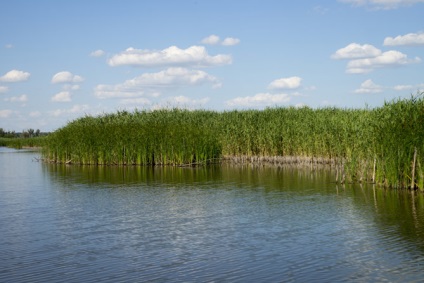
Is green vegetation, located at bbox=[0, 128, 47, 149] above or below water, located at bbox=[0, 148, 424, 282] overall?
above

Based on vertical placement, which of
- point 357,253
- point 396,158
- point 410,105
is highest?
point 410,105

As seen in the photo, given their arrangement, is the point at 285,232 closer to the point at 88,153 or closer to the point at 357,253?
the point at 357,253

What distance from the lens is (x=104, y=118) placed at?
5112 cm

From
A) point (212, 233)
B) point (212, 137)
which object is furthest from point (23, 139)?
point (212, 233)

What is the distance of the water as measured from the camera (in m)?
10.9

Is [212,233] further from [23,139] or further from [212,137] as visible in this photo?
[23,139]

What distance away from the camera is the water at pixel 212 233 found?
1089 centimetres

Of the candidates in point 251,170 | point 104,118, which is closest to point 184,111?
point 104,118

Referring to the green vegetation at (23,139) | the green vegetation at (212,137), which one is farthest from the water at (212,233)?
the green vegetation at (23,139)

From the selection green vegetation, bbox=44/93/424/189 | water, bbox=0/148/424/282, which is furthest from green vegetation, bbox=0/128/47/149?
water, bbox=0/148/424/282

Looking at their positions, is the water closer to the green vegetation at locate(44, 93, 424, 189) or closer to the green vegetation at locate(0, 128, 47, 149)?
the green vegetation at locate(44, 93, 424, 189)

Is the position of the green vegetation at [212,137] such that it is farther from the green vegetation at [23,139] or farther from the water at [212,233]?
the green vegetation at [23,139]

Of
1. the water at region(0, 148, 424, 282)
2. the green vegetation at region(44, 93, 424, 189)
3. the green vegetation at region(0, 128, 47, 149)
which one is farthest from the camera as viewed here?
the green vegetation at region(0, 128, 47, 149)

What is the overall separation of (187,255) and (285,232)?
3.48 metres
